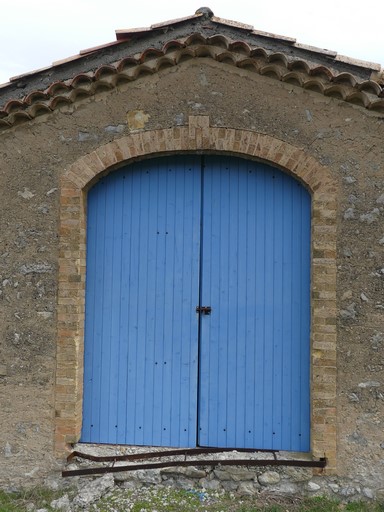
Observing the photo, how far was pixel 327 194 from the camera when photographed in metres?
4.50

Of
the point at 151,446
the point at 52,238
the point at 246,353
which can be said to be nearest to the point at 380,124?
the point at 246,353

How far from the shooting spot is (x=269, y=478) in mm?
4340

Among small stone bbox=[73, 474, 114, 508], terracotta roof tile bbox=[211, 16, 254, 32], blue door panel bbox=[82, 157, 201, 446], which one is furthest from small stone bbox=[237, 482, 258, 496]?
terracotta roof tile bbox=[211, 16, 254, 32]

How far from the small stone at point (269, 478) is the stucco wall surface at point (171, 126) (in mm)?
577

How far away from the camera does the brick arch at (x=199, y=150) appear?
4395mm

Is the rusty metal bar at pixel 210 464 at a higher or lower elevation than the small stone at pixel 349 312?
lower

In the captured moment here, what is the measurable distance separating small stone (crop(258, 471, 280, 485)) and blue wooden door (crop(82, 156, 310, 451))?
338 millimetres

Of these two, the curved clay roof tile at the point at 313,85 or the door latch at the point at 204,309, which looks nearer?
the curved clay roof tile at the point at 313,85

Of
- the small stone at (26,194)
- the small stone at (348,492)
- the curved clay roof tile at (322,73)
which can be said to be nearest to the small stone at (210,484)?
the small stone at (348,492)

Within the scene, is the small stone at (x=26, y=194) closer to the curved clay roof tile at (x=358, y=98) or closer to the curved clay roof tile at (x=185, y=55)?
the curved clay roof tile at (x=185, y=55)

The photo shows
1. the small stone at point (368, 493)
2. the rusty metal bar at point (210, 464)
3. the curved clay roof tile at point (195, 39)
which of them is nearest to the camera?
the small stone at point (368, 493)

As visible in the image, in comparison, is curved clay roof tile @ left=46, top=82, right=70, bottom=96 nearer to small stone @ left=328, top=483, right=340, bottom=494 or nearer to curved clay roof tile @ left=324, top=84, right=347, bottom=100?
curved clay roof tile @ left=324, top=84, right=347, bottom=100

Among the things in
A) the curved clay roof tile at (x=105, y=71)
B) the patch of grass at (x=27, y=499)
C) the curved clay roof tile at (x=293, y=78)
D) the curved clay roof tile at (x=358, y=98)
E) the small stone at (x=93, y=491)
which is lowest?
the patch of grass at (x=27, y=499)

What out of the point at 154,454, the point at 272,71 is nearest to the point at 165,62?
the point at 272,71
